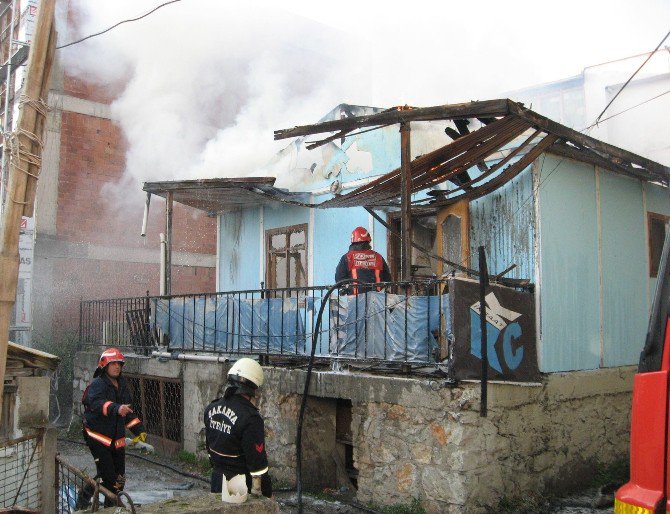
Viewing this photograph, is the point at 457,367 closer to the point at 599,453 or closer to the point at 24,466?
the point at 599,453

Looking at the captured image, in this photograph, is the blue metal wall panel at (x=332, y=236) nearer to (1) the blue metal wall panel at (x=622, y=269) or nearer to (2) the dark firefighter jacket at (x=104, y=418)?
(1) the blue metal wall panel at (x=622, y=269)

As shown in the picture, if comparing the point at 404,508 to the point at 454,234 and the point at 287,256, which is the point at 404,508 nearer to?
the point at 454,234

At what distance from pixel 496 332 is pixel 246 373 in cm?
312

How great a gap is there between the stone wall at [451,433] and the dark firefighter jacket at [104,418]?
227 centimetres

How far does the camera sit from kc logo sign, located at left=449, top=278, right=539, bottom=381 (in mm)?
7008

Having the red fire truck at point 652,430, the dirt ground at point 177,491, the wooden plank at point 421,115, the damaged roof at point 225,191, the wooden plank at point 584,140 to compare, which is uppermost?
the wooden plank at point 421,115

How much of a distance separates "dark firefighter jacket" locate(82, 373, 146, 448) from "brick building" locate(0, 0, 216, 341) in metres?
9.29

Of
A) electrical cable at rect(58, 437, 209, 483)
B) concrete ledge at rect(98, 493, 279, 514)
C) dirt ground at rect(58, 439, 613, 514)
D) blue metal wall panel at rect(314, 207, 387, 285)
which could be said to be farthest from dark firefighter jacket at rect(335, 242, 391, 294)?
concrete ledge at rect(98, 493, 279, 514)

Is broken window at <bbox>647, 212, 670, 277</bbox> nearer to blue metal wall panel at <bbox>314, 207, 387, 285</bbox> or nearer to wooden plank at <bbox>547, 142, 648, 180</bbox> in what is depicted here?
wooden plank at <bbox>547, 142, 648, 180</bbox>

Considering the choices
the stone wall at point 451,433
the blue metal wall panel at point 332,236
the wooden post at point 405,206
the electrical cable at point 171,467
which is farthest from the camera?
the blue metal wall panel at point 332,236

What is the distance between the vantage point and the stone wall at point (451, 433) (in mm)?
6996

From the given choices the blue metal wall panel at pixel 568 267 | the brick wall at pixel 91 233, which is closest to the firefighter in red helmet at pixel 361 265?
the blue metal wall panel at pixel 568 267

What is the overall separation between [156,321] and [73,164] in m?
7.58

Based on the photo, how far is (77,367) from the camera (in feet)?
44.7
